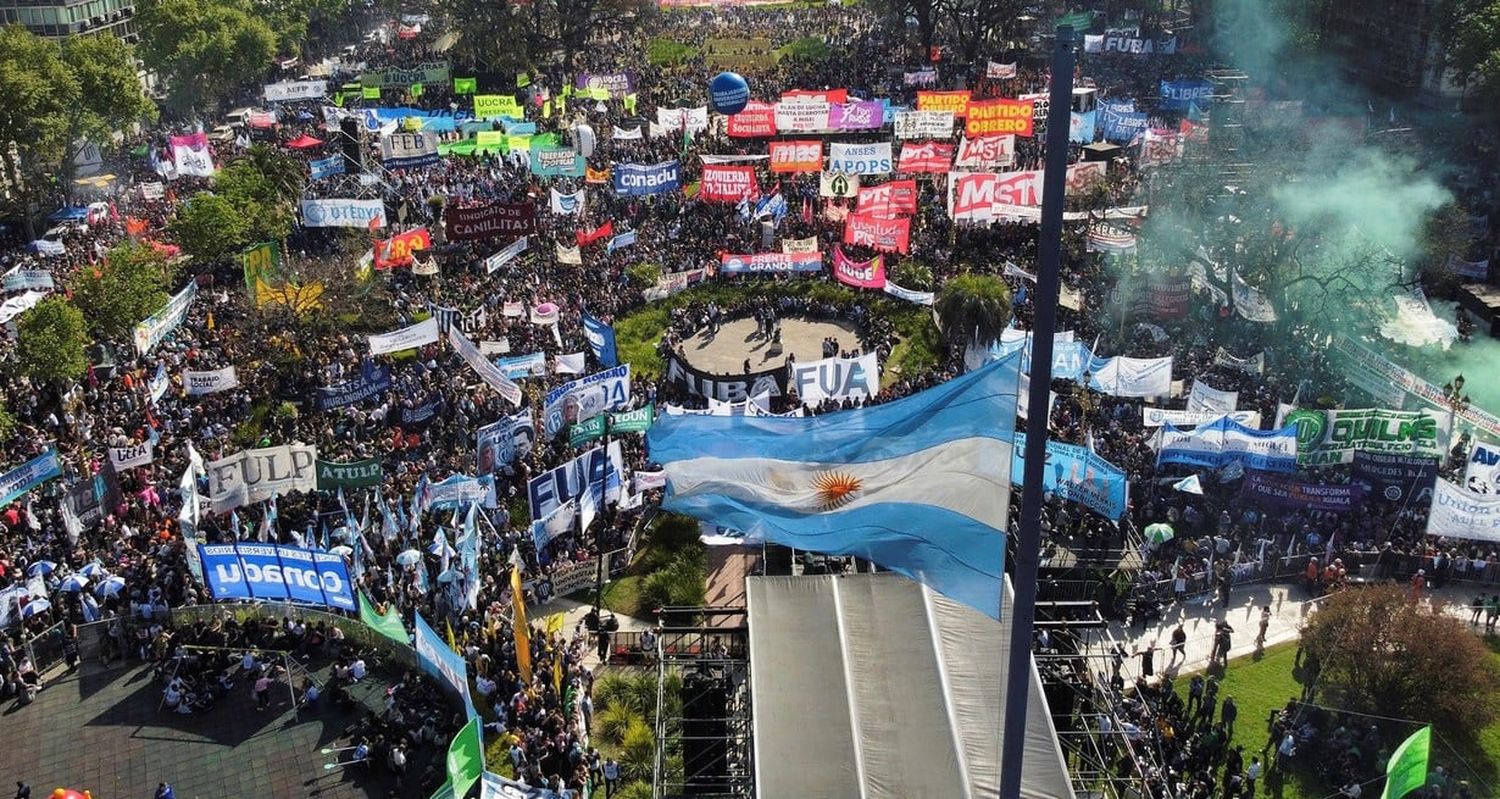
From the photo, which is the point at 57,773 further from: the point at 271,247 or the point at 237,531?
the point at 271,247

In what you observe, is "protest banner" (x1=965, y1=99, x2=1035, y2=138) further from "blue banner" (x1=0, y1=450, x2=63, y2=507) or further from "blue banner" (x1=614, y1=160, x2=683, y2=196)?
"blue banner" (x1=0, y1=450, x2=63, y2=507)

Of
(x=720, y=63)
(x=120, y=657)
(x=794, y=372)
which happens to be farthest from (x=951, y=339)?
(x=720, y=63)

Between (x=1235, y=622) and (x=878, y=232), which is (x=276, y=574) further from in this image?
(x=878, y=232)

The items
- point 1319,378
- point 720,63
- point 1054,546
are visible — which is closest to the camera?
point 1054,546

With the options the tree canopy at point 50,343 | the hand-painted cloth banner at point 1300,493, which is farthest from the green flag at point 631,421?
the tree canopy at point 50,343

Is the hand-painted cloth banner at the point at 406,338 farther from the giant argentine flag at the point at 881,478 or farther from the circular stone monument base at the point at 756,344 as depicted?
the giant argentine flag at the point at 881,478
